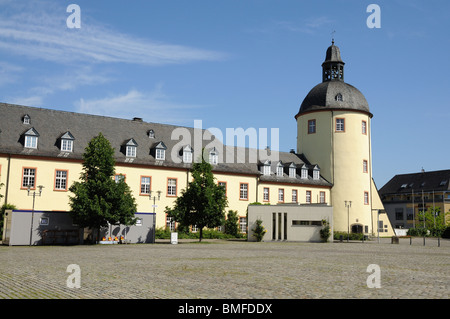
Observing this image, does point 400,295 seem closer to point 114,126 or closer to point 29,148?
point 29,148

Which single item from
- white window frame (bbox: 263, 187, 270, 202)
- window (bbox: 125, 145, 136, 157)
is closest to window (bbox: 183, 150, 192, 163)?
window (bbox: 125, 145, 136, 157)

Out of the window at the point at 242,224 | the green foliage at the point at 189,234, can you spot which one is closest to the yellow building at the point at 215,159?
the window at the point at 242,224

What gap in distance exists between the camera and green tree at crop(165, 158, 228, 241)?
37688 mm

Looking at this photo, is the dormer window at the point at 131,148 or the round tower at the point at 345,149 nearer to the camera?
the dormer window at the point at 131,148

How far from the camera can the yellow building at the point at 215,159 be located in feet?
133

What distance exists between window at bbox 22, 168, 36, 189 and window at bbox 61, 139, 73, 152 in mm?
3284

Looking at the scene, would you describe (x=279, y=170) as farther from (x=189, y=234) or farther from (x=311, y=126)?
(x=189, y=234)

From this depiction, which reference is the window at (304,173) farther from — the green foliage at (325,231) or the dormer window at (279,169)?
the green foliage at (325,231)

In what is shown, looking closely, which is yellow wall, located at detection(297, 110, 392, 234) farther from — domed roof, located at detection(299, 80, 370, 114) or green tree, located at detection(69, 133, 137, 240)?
green tree, located at detection(69, 133, 137, 240)

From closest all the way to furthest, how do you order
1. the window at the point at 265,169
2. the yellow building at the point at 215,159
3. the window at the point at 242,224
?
the yellow building at the point at 215,159, the window at the point at 242,224, the window at the point at 265,169

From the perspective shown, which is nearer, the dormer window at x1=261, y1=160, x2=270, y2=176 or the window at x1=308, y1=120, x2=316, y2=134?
the dormer window at x1=261, y1=160, x2=270, y2=176

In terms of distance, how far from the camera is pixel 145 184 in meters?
45.7

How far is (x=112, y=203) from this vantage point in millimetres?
32875

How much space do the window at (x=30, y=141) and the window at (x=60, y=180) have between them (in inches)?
121
